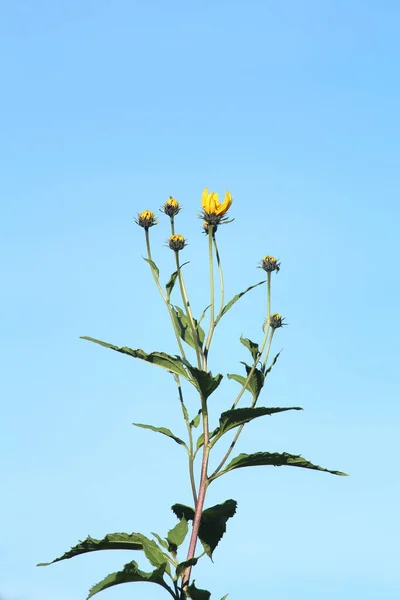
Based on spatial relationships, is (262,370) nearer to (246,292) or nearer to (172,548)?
(246,292)

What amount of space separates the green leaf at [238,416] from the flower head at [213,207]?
1942 millimetres

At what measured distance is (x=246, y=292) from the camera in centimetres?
921

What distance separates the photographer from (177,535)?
8406 millimetres

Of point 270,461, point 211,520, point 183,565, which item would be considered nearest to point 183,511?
point 211,520

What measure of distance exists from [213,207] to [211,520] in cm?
299

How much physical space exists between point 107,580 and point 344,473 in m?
2.30

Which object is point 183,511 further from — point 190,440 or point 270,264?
point 270,264

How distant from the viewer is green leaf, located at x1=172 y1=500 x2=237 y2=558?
28.5ft

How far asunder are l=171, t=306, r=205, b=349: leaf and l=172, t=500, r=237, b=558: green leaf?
1.53m

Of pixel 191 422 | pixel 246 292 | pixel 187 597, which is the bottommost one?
pixel 187 597

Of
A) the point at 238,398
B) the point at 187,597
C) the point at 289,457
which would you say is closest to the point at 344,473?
the point at 289,457

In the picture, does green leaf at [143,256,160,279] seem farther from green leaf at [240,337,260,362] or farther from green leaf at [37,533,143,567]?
green leaf at [37,533,143,567]

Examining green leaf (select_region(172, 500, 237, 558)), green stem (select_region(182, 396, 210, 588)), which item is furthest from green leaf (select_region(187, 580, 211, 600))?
green leaf (select_region(172, 500, 237, 558))

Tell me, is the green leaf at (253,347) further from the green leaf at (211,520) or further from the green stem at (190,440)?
the green leaf at (211,520)
